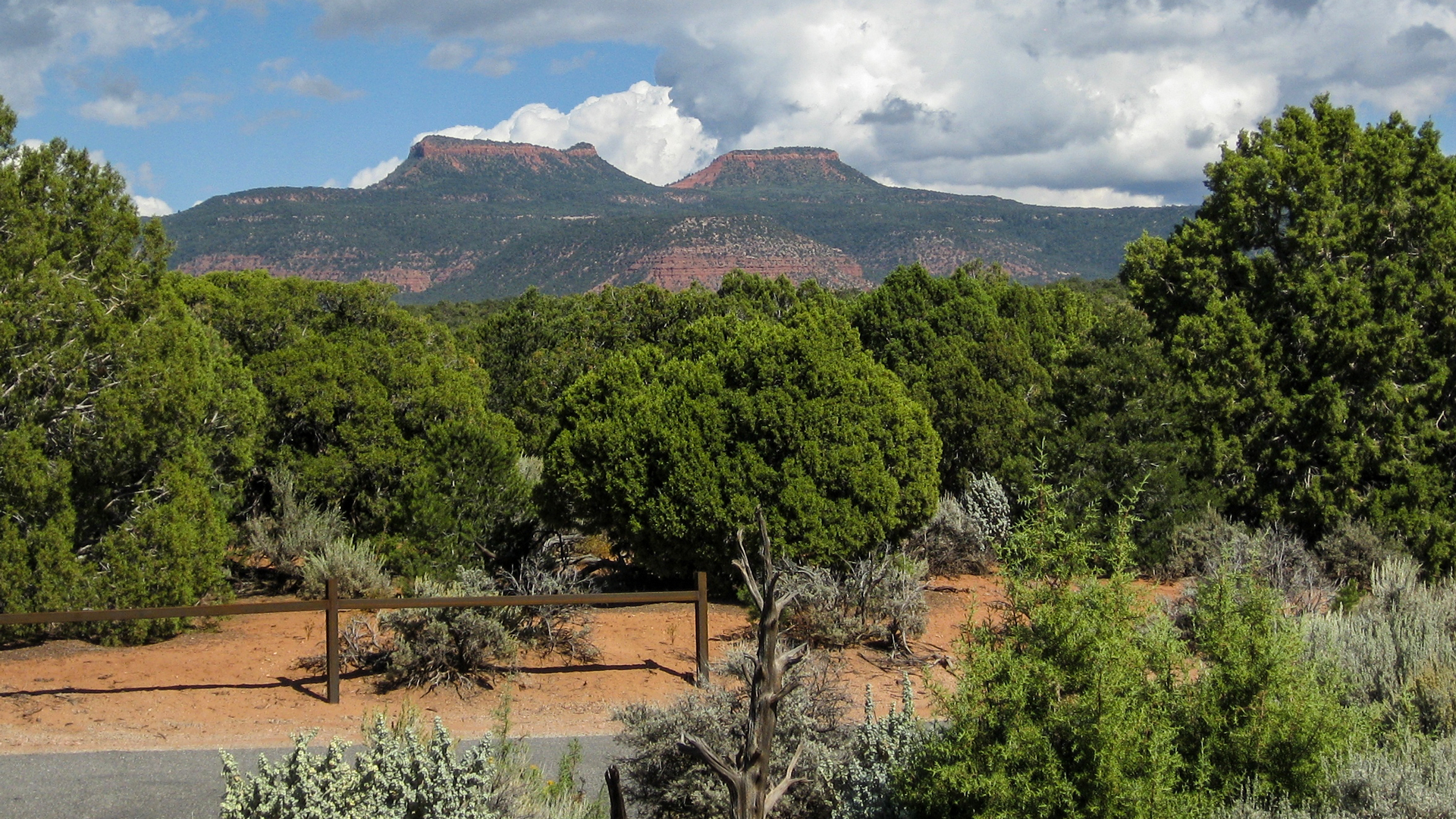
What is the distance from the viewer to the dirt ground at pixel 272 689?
23.1ft

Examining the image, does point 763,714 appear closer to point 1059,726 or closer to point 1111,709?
point 1059,726

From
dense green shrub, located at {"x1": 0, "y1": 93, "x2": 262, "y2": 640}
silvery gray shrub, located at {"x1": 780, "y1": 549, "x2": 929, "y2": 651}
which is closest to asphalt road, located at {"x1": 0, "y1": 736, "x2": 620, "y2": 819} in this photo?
dense green shrub, located at {"x1": 0, "y1": 93, "x2": 262, "y2": 640}

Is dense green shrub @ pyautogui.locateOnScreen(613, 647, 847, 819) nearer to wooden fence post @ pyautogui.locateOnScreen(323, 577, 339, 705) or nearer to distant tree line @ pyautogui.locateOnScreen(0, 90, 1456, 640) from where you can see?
wooden fence post @ pyautogui.locateOnScreen(323, 577, 339, 705)

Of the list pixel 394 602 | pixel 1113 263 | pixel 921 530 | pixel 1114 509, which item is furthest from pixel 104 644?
pixel 1113 263

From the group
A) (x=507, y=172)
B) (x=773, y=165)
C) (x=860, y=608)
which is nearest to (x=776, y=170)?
(x=773, y=165)

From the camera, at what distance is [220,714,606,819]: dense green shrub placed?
4.21m

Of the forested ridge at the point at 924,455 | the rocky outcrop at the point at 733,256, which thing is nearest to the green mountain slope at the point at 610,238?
the rocky outcrop at the point at 733,256

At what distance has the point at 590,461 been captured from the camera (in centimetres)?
1098

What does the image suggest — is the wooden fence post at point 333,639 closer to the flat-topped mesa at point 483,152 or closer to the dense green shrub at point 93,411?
the dense green shrub at point 93,411

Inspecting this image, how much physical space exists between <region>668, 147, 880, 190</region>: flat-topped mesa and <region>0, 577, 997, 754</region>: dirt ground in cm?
16842

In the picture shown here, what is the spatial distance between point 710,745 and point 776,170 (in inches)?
7440

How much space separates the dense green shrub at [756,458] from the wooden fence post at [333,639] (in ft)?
11.4

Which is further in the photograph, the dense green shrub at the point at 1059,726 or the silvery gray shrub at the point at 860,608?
the silvery gray shrub at the point at 860,608

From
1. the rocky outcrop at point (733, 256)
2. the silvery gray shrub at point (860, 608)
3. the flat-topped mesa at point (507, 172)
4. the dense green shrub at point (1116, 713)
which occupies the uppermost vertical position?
the flat-topped mesa at point (507, 172)
